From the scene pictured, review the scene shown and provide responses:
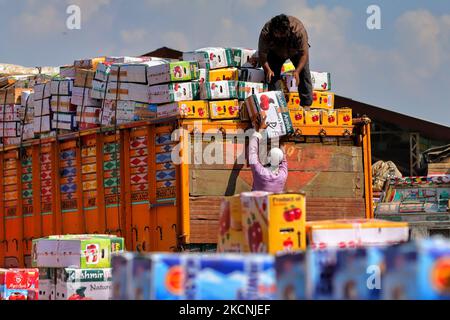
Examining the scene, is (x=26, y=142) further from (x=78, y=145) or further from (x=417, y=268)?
(x=417, y=268)

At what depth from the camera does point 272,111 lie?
1134cm

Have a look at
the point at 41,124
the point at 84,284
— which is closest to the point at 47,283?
the point at 84,284

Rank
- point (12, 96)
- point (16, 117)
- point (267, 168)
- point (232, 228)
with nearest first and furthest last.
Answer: point (232, 228) → point (267, 168) → point (16, 117) → point (12, 96)

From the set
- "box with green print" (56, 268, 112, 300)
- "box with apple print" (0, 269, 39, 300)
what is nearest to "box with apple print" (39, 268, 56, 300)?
"box with green print" (56, 268, 112, 300)

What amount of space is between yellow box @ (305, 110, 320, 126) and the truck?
0.05 metres

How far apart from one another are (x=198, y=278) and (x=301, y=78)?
24.8 feet

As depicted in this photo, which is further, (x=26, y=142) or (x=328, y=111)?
(x=26, y=142)

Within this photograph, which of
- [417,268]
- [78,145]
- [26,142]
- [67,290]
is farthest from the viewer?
[26,142]

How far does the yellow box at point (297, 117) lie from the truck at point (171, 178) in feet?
0.25

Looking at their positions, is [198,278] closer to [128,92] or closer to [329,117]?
[329,117]

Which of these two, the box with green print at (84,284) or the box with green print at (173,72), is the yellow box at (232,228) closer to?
the box with green print at (84,284)
